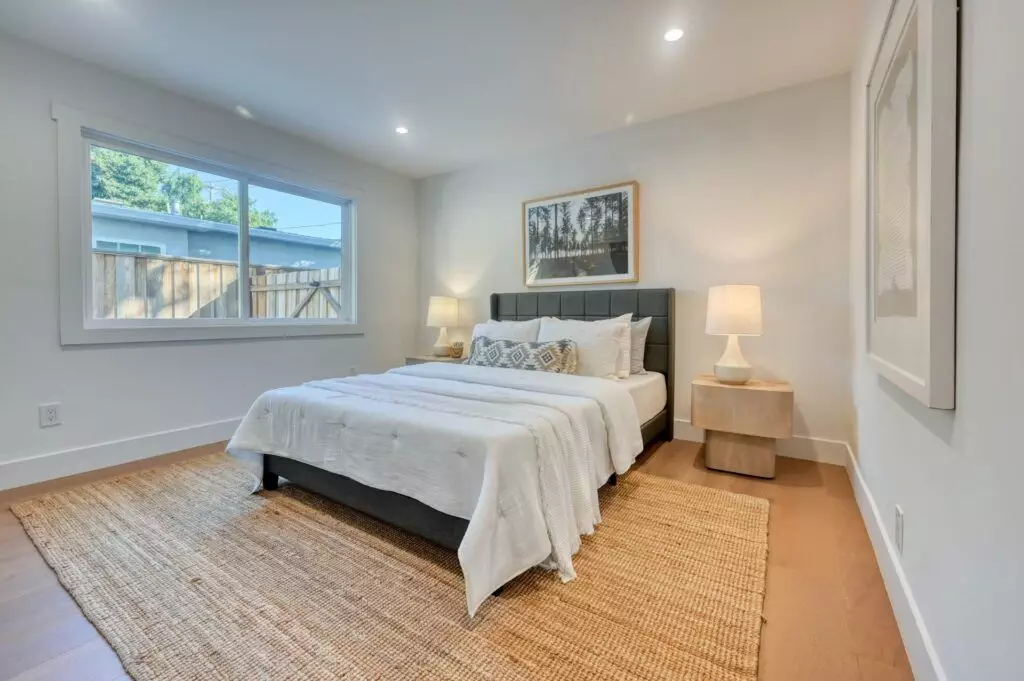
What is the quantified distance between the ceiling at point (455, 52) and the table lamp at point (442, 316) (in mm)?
1638

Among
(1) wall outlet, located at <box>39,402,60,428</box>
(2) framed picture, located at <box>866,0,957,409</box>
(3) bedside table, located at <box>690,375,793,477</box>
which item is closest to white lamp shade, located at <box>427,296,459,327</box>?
(3) bedside table, located at <box>690,375,793,477</box>

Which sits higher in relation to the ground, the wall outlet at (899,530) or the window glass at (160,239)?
the window glass at (160,239)

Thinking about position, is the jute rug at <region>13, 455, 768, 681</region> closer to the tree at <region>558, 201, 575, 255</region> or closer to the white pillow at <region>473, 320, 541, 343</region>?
the white pillow at <region>473, 320, 541, 343</region>

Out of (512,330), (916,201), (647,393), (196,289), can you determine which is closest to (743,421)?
(647,393)

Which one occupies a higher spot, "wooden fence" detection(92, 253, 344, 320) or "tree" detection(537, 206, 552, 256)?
"tree" detection(537, 206, 552, 256)

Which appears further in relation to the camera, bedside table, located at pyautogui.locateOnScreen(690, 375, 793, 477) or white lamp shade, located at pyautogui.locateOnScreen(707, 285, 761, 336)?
white lamp shade, located at pyautogui.locateOnScreen(707, 285, 761, 336)

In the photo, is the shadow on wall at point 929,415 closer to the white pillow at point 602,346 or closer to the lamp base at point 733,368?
the lamp base at point 733,368

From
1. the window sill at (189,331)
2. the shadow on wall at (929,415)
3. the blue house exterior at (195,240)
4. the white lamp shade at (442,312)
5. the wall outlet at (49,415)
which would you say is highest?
the blue house exterior at (195,240)

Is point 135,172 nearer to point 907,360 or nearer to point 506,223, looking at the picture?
point 506,223

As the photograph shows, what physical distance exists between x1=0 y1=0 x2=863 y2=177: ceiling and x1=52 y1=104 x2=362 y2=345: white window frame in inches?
15.2

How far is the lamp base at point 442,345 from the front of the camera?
4.48 meters

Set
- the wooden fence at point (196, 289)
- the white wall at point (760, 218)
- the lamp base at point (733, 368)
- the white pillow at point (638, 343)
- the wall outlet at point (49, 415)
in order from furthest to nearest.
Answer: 1. the white pillow at point (638, 343)
2. the wooden fence at point (196, 289)
3. the white wall at point (760, 218)
4. the lamp base at point (733, 368)
5. the wall outlet at point (49, 415)

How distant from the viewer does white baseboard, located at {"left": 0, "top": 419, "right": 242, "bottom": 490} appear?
101 inches

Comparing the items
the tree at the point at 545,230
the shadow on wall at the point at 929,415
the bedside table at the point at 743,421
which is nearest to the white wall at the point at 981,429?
the shadow on wall at the point at 929,415
